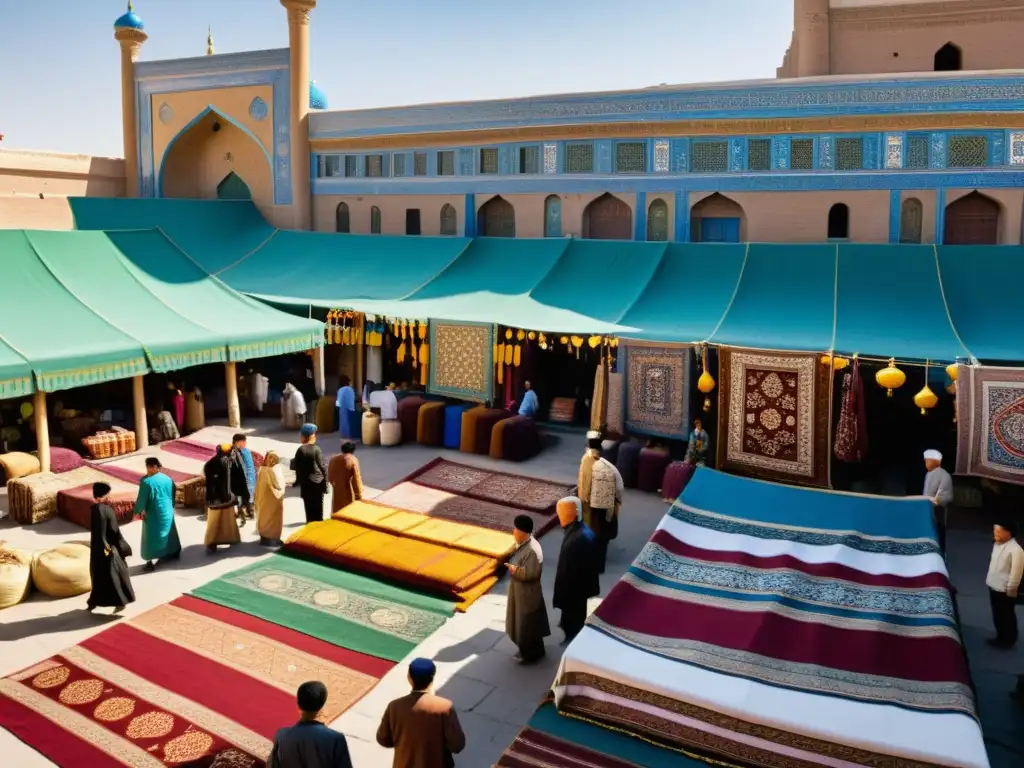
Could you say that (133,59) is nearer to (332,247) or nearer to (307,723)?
(332,247)

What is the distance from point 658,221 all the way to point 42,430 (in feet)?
28.6

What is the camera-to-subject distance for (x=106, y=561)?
6.57m

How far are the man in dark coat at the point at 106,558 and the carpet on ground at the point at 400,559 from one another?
1.63 metres

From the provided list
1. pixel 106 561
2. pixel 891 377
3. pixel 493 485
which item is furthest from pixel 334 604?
pixel 891 377

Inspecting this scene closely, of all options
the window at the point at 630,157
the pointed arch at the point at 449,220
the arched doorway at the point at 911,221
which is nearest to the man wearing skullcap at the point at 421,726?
the arched doorway at the point at 911,221

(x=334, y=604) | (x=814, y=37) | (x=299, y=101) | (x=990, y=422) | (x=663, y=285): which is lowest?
(x=334, y=604)

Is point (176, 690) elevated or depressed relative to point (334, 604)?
depressed

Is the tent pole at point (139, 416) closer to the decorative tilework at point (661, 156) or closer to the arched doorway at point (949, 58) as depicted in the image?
the decorative tilework at point (661, 156)

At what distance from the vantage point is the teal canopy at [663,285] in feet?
32.7

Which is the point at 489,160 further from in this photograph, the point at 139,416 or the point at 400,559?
the point at 400,559

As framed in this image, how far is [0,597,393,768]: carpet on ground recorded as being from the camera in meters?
5.07

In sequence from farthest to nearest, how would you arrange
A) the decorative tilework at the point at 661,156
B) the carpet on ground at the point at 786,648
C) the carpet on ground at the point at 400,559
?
the decorative tilework at the point at 661,156 → the carpet on ground at the point at 400,559 → the carpet on ground at the point at 786,648

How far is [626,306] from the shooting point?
11586mm

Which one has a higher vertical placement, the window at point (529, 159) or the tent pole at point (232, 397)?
the window at point (529, 159)
